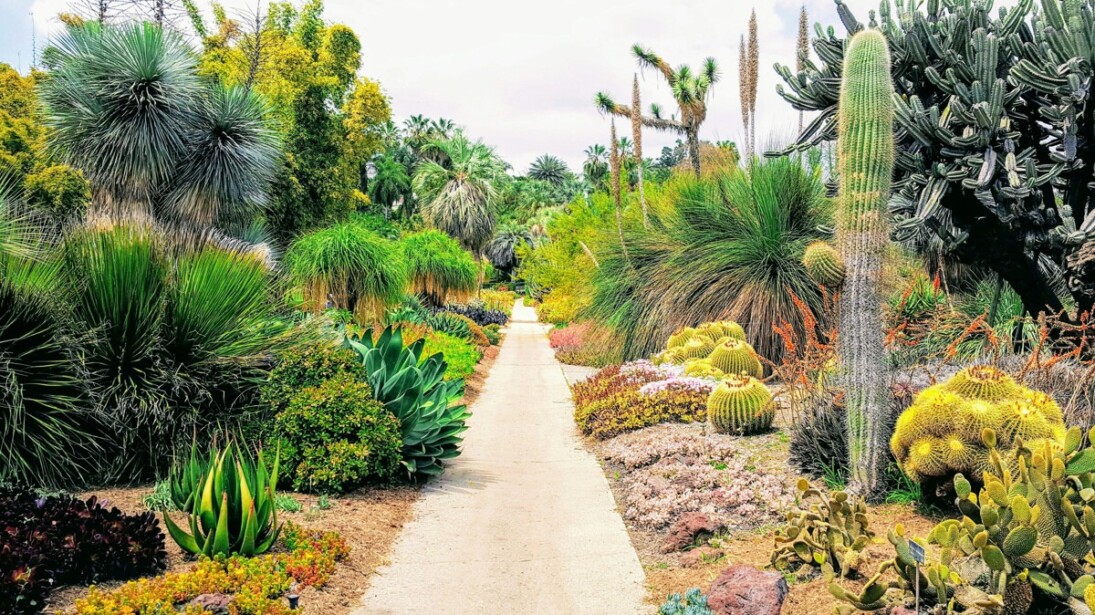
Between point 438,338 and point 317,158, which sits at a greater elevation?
point 317,158

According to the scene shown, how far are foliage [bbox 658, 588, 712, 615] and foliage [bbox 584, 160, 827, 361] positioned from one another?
8.80 m

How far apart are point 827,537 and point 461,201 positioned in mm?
53445

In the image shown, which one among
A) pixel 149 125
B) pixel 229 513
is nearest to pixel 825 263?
pixel 229 513

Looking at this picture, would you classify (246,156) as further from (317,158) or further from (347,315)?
(317,158)

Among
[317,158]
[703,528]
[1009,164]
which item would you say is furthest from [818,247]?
[317,158]

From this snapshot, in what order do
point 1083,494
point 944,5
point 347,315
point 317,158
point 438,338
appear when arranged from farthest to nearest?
point 317,158, point 438,338, point 347,315, point 944,5, point 1083,494

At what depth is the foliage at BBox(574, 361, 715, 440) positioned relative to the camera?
10578mm

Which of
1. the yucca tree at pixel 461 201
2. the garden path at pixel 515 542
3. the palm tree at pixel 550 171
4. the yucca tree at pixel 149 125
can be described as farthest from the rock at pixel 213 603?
the palm tree at pixel 550 171

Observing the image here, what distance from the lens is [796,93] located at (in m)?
10.7

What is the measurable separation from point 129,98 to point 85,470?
16.7 meters

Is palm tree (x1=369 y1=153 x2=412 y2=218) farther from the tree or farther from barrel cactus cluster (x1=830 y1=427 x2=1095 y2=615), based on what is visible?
barrel cactus cluster (x1=830 y1=427 x2=1095 y2=615)

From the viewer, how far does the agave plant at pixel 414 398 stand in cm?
814

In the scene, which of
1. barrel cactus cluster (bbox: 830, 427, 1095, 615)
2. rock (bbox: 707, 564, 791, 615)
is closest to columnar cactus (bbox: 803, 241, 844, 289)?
barrel cactus cluster (bbox: 830, 427, 1095, 615)

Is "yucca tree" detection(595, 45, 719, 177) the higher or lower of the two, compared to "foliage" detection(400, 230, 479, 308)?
higher
